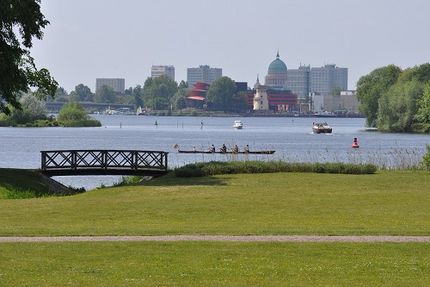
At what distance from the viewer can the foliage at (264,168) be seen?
183 feet

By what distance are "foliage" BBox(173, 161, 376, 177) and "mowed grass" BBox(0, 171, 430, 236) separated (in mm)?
1620

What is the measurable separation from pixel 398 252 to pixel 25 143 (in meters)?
115

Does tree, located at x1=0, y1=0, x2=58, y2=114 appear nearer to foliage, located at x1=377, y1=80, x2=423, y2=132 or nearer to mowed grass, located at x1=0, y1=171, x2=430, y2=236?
mowed grass, located at x1=0, y1=171, x2=430, y2=236

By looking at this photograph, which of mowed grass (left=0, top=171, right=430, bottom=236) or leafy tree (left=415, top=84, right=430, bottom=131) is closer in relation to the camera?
mowed grass (left=0, top=171, right=430, bottom=236)

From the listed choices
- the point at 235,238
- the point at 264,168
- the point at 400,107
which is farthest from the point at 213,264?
the point at 400,107

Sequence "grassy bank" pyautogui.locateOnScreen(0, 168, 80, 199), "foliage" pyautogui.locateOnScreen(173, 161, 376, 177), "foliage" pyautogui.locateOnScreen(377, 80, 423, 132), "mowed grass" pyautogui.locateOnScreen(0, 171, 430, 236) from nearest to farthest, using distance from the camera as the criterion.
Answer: "mowed grass" pyautogui.locateOnScreen(0, 171, 430, 236), "grassy bank" pyautogui.locateOnScreen(0, 168, 80, 199), "foliage" pyautogui.locateOnScreen(173, 161, 376, 177), "foliage" pyautogui.locateOnScreen(377, 80, 423, 132)

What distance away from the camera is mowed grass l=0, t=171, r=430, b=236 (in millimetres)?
32844

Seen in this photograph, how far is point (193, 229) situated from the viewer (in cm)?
3231

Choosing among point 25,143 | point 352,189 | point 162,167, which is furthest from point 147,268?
point 25,143

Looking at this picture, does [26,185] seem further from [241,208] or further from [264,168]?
[241,208]

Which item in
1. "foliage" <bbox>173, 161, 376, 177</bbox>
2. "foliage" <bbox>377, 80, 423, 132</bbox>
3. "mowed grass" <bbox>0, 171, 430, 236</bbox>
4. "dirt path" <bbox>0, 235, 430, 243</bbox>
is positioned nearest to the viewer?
"dirt path" <bbox>0, 235, 430, 243</bbox>

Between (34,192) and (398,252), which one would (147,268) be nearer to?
(398,252)

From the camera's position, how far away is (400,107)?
177625 mm

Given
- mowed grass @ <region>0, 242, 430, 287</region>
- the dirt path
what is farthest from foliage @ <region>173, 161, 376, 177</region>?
mowed grass @ <region>0, 242, 430, 287</region>
